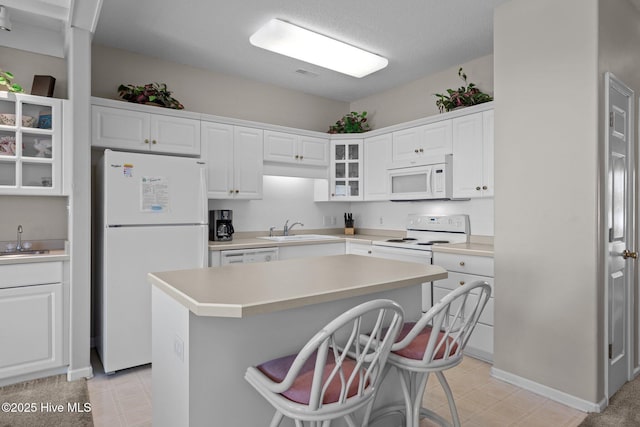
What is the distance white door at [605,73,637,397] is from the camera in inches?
94.8

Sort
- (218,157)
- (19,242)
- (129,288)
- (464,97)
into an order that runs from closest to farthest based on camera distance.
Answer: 1. (129,288)
2. (19,242)
3. (464,97)
4. (218,157)

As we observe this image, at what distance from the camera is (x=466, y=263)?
10.3 feet

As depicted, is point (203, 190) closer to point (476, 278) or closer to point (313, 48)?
point (313, 48)

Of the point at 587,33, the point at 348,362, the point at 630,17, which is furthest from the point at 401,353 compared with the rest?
the point at 630,17

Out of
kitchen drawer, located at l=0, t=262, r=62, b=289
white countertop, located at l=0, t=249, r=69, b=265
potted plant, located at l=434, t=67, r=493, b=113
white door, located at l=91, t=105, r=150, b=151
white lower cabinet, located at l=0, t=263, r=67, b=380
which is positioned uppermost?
potted plant, located at l=434, t=67, r=493, b=113

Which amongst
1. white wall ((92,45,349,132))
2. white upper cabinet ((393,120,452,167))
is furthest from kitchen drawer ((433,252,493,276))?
white wall ((92,45,349,132))

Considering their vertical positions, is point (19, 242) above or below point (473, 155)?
below

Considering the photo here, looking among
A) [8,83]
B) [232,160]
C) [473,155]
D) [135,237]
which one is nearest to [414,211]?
[473,155]

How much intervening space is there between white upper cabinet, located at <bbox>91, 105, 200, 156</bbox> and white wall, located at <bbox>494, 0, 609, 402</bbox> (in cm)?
264

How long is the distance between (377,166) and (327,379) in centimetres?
337

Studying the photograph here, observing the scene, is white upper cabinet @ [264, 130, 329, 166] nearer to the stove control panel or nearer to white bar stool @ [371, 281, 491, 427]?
the stove control panel

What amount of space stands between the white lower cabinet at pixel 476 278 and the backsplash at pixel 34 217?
3265mm

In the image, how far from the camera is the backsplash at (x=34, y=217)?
2967mm

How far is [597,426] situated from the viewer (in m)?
2.15
